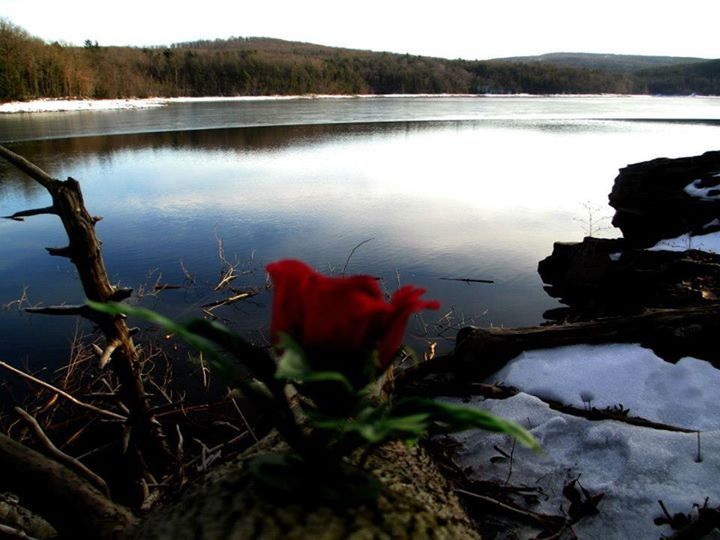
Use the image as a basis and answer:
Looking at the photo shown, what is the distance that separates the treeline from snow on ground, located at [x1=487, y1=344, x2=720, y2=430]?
66.0 m

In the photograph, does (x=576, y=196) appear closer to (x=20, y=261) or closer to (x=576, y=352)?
(x=576, y=352)

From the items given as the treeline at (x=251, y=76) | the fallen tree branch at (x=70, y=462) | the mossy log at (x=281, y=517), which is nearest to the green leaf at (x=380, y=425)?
the mossy log at (x=281, y=517)

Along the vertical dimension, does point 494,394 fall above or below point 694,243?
below

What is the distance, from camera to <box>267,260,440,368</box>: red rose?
1.81 ft

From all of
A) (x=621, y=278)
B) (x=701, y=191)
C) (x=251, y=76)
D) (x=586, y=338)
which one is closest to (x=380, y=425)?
(x=586, y=338)

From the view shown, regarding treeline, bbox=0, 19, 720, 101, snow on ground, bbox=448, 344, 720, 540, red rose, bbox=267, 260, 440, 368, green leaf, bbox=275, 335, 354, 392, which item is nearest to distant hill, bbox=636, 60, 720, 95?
treeline, bbox=0, 19, 720, 101

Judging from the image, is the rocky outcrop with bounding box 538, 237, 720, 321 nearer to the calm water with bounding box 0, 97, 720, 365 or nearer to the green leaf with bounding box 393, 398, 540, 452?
the calm water with bounding box 0, 97, 720, 365

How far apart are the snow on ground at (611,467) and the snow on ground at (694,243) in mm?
4107

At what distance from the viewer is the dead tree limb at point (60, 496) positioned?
3.43 feet

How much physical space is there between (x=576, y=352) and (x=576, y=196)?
1114 centimetres

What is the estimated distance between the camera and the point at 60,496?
112 cm

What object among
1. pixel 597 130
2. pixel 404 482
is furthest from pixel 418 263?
pixel 597 130

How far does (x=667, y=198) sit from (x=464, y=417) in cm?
871

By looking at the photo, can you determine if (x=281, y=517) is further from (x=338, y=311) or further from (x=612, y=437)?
(x=612, y=437)
